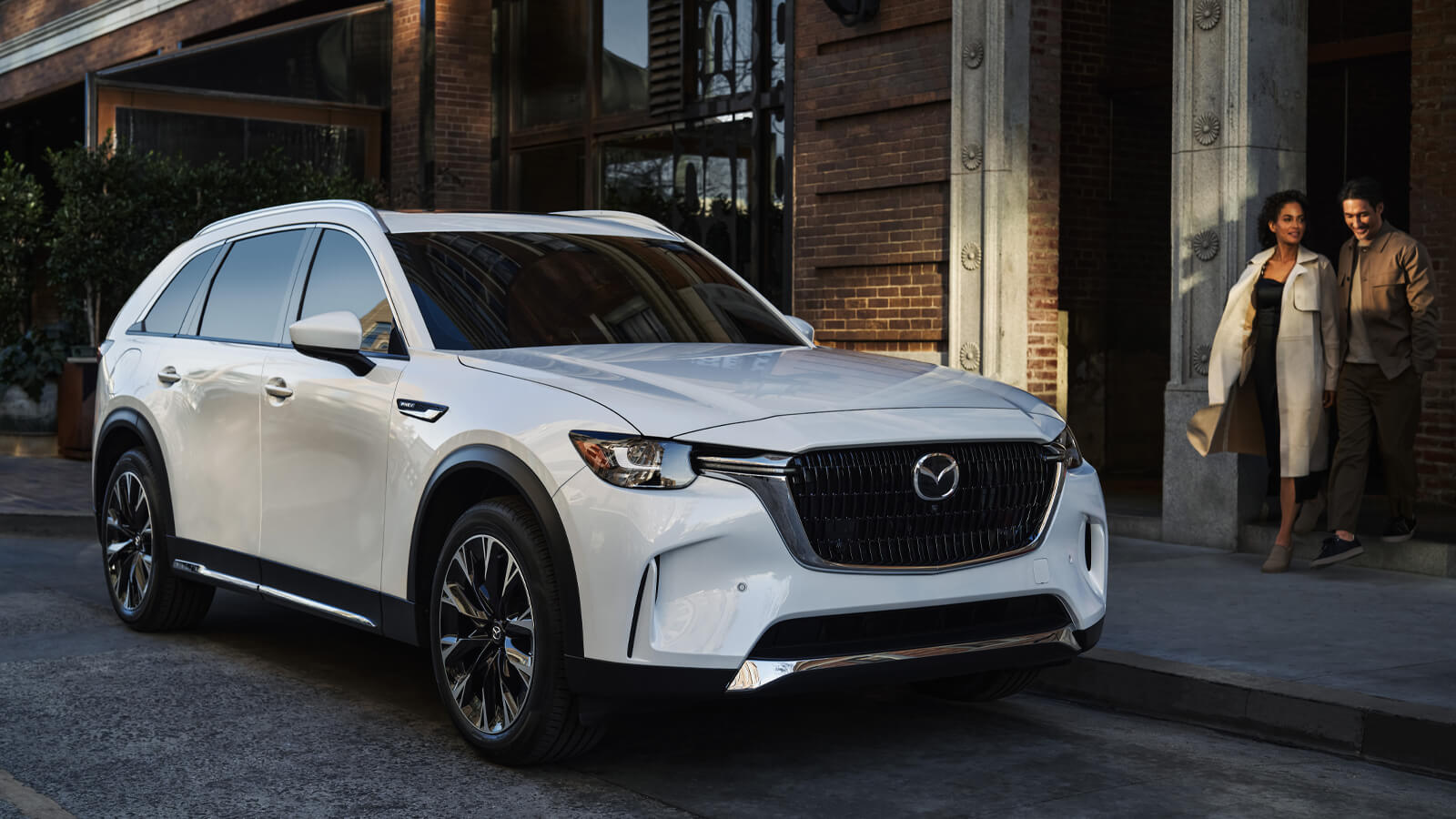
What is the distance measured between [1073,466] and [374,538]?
2371mm

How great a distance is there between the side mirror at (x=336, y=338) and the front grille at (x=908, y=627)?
198 centimetres

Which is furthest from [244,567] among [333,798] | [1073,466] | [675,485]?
[1073,466]

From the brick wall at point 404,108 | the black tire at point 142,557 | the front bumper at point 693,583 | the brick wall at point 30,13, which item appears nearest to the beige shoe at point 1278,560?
the front bumper at point 693,583

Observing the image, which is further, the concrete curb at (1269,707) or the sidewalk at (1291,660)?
the sidewalk at (1291,660)

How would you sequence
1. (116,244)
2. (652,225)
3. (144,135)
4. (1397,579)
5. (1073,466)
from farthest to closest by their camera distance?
1. (144,135)
2. (116,244)
3. (1397,579)
4. (652,225)
5. (1073,466)

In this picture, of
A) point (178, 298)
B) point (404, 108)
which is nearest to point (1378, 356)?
point (178, 298)

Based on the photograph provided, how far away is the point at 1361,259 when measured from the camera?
28.0ft

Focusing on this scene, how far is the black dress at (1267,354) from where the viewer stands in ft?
28.6

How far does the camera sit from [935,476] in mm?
4840

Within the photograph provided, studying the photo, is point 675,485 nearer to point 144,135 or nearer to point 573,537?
point 573,537

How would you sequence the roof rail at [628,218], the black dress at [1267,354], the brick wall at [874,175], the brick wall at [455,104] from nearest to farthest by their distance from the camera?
the roof rail at [628,218]
the black dress at [1267,354]
the brick wall at [874,175]
the brick wall at [455,104]

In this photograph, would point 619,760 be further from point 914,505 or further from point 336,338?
point 336,338

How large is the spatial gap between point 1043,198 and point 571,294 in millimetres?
6147

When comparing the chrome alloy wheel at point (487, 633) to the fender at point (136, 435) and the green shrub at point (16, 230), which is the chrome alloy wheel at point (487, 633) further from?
the green shrub at point (16, 230)
